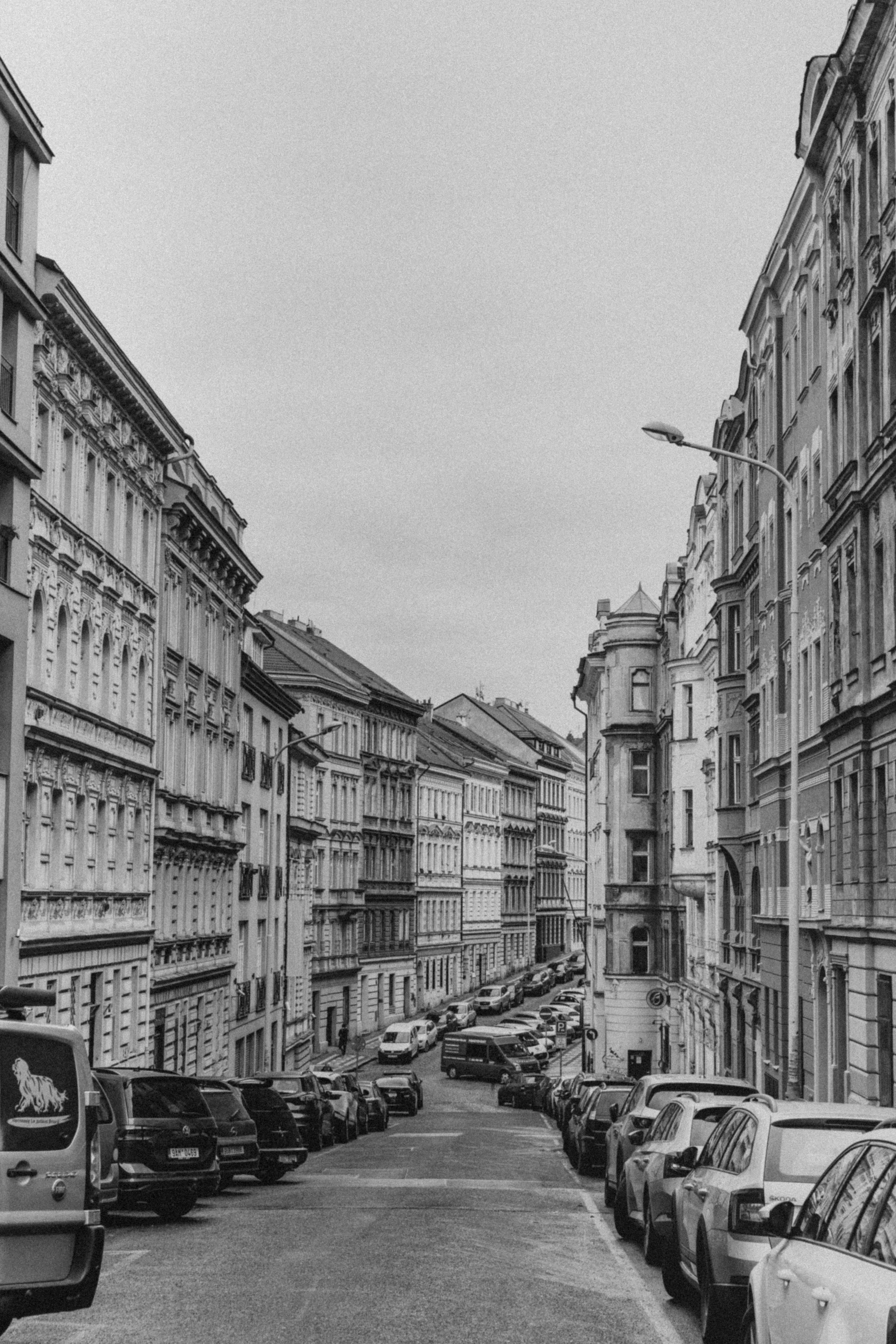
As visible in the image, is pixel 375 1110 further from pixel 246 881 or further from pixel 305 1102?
pixel 246 881

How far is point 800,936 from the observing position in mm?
33625

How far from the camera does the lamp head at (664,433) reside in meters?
24.9

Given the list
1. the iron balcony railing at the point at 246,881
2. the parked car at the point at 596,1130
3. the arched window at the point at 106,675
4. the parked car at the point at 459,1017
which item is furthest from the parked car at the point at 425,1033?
the parked car at the point at 596,1130

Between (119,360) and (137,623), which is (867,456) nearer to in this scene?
(119,360)

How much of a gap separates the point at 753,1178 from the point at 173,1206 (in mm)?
10230

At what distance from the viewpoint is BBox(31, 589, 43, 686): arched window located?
105 ft

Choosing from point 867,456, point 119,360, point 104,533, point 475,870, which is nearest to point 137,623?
point 104,533

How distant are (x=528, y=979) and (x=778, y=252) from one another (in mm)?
85027

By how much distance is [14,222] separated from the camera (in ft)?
102

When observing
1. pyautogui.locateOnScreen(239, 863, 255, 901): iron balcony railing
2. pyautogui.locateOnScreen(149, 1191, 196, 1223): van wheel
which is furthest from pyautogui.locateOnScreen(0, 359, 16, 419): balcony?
pyautogui.locateOnScreen(239, 863, 255, 901): iron balcony railing

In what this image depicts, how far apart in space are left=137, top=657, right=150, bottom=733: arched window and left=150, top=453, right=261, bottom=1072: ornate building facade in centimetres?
117

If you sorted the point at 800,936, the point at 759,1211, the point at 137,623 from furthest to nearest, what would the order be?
the point at 137,623, the point at 800,936, the point at 759,1211

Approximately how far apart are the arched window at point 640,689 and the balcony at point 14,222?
49.6m

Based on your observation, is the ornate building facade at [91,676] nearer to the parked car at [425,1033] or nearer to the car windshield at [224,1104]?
the car windshield at [224,1104]
